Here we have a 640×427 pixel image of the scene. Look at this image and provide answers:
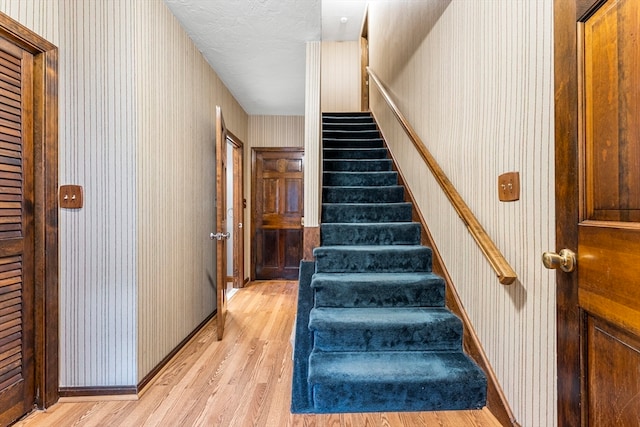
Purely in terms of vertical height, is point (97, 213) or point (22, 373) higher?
point (97, 213)

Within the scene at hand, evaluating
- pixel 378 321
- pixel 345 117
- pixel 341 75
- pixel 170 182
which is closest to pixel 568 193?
pixel 378 321

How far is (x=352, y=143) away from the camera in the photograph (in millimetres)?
3918

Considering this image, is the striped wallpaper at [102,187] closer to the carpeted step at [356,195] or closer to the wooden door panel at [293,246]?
the carpeted step at [356,195]

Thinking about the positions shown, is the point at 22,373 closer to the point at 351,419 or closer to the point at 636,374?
the point at 351,419

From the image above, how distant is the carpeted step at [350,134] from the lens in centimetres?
417

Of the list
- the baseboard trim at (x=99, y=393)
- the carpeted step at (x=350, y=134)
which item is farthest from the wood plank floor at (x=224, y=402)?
the carpeted step at (x=350, y=134)

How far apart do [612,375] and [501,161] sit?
2.93ft

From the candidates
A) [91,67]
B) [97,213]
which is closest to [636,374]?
[97,213]

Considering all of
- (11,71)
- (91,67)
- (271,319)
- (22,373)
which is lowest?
(271,319)

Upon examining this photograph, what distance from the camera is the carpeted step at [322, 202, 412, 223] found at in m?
2.74

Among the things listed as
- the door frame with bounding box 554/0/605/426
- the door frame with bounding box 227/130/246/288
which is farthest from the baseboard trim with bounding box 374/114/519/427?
the door frame with bounding box 227/130/246/288

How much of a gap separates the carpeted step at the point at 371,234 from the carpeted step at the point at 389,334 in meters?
0.81

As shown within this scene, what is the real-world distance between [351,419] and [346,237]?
129 cm

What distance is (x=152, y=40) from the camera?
200cm
